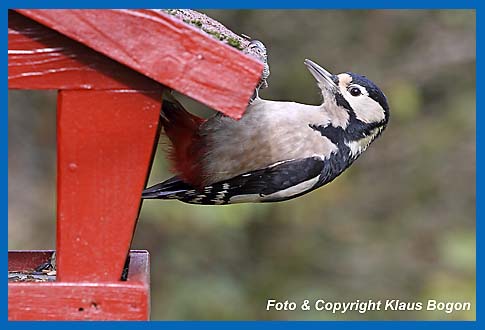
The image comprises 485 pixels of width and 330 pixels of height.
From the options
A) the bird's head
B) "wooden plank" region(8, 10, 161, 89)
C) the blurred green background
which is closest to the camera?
"wooden plank" region(8, 10, 161, 89)

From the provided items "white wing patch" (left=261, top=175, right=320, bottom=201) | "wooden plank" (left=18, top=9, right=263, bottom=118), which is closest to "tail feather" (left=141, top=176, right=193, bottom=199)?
"white wing patch" (left=261, top=175, right=320, bottom=201)

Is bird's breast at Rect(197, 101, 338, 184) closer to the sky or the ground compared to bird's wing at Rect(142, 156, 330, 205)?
closer to the sky

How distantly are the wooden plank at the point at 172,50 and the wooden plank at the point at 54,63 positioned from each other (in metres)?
0.10

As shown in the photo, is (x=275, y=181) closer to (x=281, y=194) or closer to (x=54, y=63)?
(x=281, y=194)

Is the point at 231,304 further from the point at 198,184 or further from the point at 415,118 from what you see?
the point at 198,184

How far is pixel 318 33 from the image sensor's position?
6438 mm

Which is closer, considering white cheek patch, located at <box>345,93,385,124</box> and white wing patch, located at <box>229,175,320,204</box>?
white wing patch, located at <box>229,175,320,204</box>

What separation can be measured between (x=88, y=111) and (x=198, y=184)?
852mm

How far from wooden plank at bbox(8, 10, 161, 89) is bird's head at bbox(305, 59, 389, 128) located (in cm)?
109

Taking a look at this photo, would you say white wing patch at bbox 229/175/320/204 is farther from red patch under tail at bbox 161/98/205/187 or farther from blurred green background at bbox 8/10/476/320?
blurred green background at bbox 8/10/476/320

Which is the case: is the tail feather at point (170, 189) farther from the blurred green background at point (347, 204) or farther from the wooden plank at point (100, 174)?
the blurred green background at point (347, 204)

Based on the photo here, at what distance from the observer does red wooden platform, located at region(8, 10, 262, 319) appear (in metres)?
2.23

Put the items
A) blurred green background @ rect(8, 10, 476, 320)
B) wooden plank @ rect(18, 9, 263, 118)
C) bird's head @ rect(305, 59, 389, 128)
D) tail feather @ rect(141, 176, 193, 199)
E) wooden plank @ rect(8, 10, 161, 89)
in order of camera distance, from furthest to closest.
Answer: blurred green background @ rect(8, 10, 476, 320)
bird's head @ rect(305, 59, 389, 128)
tail feather @ rect(141, 176, 193, 199)
wooden plank @ rect(8, 10, 161, 89)
wooden plank @ rect(18, 9, 263, 118)

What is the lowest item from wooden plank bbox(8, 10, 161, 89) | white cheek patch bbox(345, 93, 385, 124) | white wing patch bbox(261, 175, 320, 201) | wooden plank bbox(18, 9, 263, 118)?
white wing patch bbox(261, 175, 320, 201)
